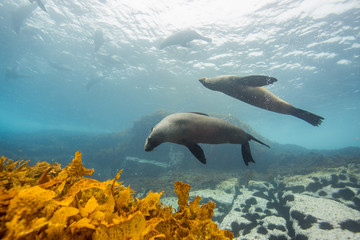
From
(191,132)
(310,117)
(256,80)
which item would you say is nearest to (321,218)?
(310,117)

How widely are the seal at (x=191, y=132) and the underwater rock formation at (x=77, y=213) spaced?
1017mm

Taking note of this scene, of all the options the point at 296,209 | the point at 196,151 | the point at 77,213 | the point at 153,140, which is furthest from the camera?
the point at 296,209

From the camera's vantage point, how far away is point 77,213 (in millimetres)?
1182

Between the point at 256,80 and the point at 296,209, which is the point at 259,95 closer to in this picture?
the point at 256,80

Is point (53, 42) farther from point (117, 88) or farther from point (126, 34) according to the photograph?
point (117, 88)

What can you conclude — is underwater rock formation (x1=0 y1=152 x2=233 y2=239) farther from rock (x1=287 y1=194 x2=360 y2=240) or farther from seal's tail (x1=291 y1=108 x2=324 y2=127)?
rock (x1=287 y1=194 x2=360 y2=240)

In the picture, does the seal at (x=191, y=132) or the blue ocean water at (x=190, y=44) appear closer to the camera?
the seal at (x=191, y=132)

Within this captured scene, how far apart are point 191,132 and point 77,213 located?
2.02 m

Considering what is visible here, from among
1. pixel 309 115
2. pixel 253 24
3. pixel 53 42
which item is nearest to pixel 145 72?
pixel 53 42

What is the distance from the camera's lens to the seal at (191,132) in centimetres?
283

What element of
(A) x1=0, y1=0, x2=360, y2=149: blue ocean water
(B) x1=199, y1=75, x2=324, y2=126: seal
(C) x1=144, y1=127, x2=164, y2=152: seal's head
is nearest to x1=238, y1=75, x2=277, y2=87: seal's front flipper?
(B) x1=199, y1=75, x2=324, y2=126: seal

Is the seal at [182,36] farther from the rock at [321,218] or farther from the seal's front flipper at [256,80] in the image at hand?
the rock at [321,218]

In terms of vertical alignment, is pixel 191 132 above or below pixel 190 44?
below

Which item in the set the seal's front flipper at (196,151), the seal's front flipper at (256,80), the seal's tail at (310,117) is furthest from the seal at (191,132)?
the seal's tail at (310,117)
